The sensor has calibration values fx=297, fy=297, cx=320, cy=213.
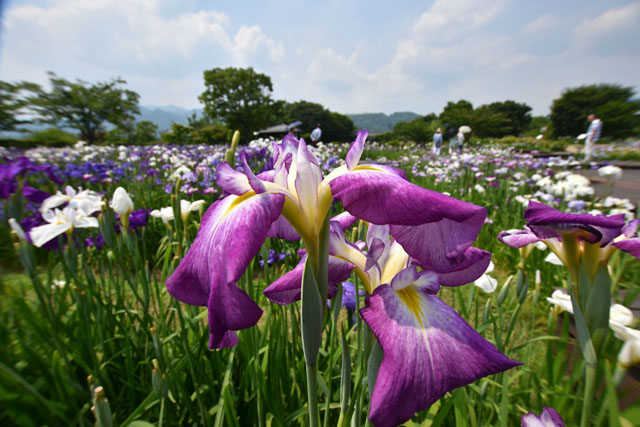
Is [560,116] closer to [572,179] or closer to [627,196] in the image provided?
[627,196]

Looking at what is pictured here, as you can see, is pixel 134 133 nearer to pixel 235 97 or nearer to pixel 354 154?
pixel 235 97

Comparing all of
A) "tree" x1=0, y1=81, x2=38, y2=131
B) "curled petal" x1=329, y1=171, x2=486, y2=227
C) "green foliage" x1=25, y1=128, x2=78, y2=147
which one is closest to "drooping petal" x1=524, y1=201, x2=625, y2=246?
"curled petal" x1=329, y1=171, x2=486, y2=227

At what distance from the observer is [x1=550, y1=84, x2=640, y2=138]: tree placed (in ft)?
166

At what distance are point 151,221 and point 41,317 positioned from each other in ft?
10.6

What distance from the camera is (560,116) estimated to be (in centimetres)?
5872

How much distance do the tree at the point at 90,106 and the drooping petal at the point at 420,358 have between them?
50785 millimetres

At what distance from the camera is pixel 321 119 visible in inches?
3071

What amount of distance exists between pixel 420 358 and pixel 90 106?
5503 cm

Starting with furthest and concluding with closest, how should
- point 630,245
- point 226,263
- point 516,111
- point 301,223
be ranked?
point 516,111 < point 630,245 < point 301,223 < point 226,263

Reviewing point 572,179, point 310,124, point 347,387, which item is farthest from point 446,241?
point 310,124

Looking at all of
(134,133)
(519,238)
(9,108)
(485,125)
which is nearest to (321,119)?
(485,125)

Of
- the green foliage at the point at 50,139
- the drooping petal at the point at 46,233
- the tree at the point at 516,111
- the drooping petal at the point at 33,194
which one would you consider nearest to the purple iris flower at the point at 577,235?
the drooping petal at the point at 46,233

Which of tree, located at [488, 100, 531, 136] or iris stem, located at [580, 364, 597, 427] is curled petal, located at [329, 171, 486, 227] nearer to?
iris stem, located at [580, 364, 597, 427]

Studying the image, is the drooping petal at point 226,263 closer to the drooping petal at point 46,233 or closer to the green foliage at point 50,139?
the drooping petal at point 46,233
